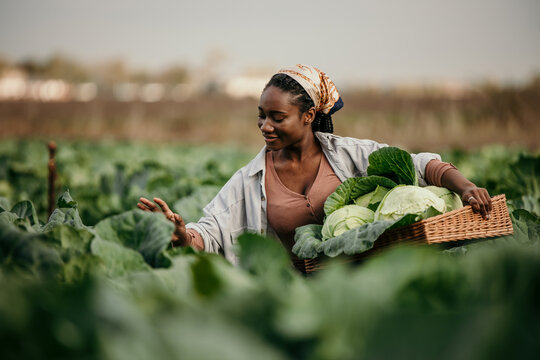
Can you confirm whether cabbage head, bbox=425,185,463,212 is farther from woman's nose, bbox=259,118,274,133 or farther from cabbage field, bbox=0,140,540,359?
cabbage field, bbox=0,140,540,359

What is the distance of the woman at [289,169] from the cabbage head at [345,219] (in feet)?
1.22

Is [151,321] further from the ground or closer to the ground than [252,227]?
further from the ground

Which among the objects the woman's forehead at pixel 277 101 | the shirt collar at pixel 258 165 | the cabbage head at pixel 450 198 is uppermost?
the woman's forehead at pixel 277 101

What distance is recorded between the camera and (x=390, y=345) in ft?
2.83

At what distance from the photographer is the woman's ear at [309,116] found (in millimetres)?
A: 2903

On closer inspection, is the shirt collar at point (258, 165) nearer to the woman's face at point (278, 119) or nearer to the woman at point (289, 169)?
the woman at point (289, 169)

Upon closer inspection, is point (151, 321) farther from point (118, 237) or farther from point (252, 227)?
point (252, 227)

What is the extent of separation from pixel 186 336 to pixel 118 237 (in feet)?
3.39

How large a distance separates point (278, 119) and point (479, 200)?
44.2 inches

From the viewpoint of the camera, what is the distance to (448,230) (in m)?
2.19

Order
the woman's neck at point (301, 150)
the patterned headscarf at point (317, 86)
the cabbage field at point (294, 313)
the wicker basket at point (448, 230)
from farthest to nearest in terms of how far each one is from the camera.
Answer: the woman's neck at point (301, 150), the patterned headscarf at point (317, 86), the wicker basket at point (448, 230), the cabbage field at point (294, 313)

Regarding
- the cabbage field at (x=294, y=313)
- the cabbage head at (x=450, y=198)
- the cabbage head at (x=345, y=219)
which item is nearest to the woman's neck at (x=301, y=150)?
the cabbage head at (x=345, y=219)

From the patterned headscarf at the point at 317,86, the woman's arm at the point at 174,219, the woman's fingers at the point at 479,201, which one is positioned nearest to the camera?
the woman's fingers at the point at 479,201

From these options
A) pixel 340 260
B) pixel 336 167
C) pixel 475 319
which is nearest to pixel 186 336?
pixel 475 319
